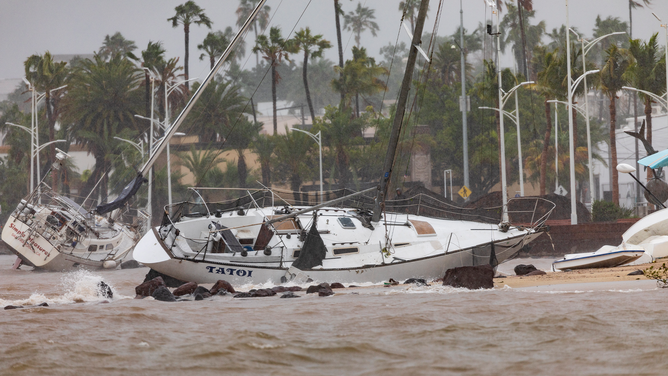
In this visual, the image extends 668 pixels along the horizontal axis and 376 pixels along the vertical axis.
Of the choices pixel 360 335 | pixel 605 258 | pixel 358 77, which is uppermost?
pixel 358 77

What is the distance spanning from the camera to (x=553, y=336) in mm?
9383

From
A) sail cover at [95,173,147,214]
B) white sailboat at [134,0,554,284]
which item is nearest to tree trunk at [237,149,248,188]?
sail cover at [95,173,147,214]

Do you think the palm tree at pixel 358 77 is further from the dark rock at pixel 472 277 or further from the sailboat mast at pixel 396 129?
the dark rock at pixel 472 277

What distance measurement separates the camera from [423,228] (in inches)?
799

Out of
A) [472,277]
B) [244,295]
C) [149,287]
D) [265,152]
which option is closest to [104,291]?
[149,287]

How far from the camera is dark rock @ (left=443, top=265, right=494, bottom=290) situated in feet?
52.6

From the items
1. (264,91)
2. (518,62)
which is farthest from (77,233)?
(264,91)

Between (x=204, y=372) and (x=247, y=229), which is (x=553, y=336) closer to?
(x=204, y=372)

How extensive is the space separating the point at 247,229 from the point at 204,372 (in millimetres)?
11496

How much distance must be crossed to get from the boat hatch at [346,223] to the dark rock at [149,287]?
5.17 m

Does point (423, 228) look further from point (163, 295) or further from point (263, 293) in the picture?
point (163, 295)

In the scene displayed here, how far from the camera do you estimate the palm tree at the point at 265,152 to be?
218 feet

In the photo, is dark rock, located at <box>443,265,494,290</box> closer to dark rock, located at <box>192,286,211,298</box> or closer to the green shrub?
dark rock, located at <box>192,286,211,298</box>

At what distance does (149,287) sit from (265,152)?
4956 cm
